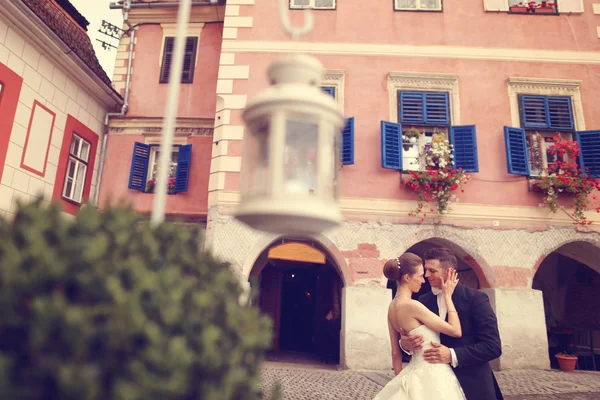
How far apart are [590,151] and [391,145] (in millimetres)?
3871

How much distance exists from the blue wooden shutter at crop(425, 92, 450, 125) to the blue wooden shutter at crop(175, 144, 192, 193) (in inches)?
210

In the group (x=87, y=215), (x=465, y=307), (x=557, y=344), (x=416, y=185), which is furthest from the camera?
(x=557, y=344)

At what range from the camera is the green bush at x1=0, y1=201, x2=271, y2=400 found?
100cm

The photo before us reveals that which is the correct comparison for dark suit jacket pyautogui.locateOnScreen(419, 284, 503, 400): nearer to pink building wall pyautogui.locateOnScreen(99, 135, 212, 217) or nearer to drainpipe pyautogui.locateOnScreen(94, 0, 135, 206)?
pink building wall pyautogui.locateOnScreen(99, 135, 212, 217)

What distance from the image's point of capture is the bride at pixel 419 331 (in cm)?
305

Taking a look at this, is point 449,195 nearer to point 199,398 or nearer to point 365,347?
point 365,347

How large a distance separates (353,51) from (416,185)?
3.26m

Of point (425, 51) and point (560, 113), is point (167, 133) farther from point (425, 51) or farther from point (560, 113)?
point (560, 113)

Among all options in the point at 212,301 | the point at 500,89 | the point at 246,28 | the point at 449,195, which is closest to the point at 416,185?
the point at 449,195

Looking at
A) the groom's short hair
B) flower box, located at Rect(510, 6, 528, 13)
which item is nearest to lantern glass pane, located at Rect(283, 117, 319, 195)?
the groom's short hair

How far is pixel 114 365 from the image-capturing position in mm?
1036

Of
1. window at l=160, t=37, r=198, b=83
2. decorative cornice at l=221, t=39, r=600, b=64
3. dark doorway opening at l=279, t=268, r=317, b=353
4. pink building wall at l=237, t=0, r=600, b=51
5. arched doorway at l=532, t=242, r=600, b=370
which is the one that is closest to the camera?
decorative cornice at l=221, t=39, r=600, b=64

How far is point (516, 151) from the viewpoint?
8539mm

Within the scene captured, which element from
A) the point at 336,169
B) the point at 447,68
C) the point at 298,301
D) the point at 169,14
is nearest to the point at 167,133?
the point at 336,169
